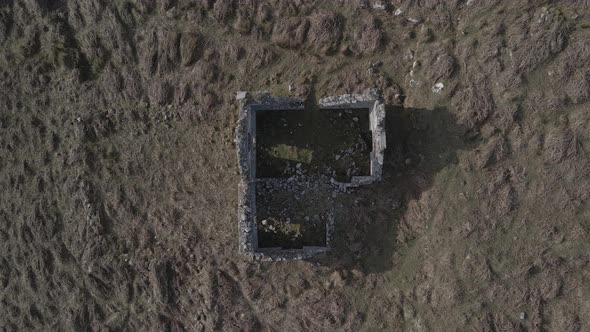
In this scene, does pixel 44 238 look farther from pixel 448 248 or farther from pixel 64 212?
pixel 448 248

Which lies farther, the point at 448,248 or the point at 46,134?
the point at 46,134

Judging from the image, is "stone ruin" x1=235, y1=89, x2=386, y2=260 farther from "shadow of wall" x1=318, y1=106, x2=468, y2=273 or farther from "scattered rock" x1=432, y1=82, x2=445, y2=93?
"scattered rock" x1=432, y1=82, x2=445, y2=93

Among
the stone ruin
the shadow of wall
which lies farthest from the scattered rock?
the stone ruin

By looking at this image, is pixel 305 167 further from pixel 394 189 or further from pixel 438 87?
pixel 438 87

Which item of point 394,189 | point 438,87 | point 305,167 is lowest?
point 394,189

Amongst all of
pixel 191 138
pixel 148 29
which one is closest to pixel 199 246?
pixel 191 138

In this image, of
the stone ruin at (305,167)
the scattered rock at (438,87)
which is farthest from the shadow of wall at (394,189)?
the scattered rock at (438,87)

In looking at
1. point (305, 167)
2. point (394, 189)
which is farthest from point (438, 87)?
point (305, 167)

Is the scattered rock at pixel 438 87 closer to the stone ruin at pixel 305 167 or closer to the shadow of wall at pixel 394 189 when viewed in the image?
the shadow of wall at pixel 394 189
